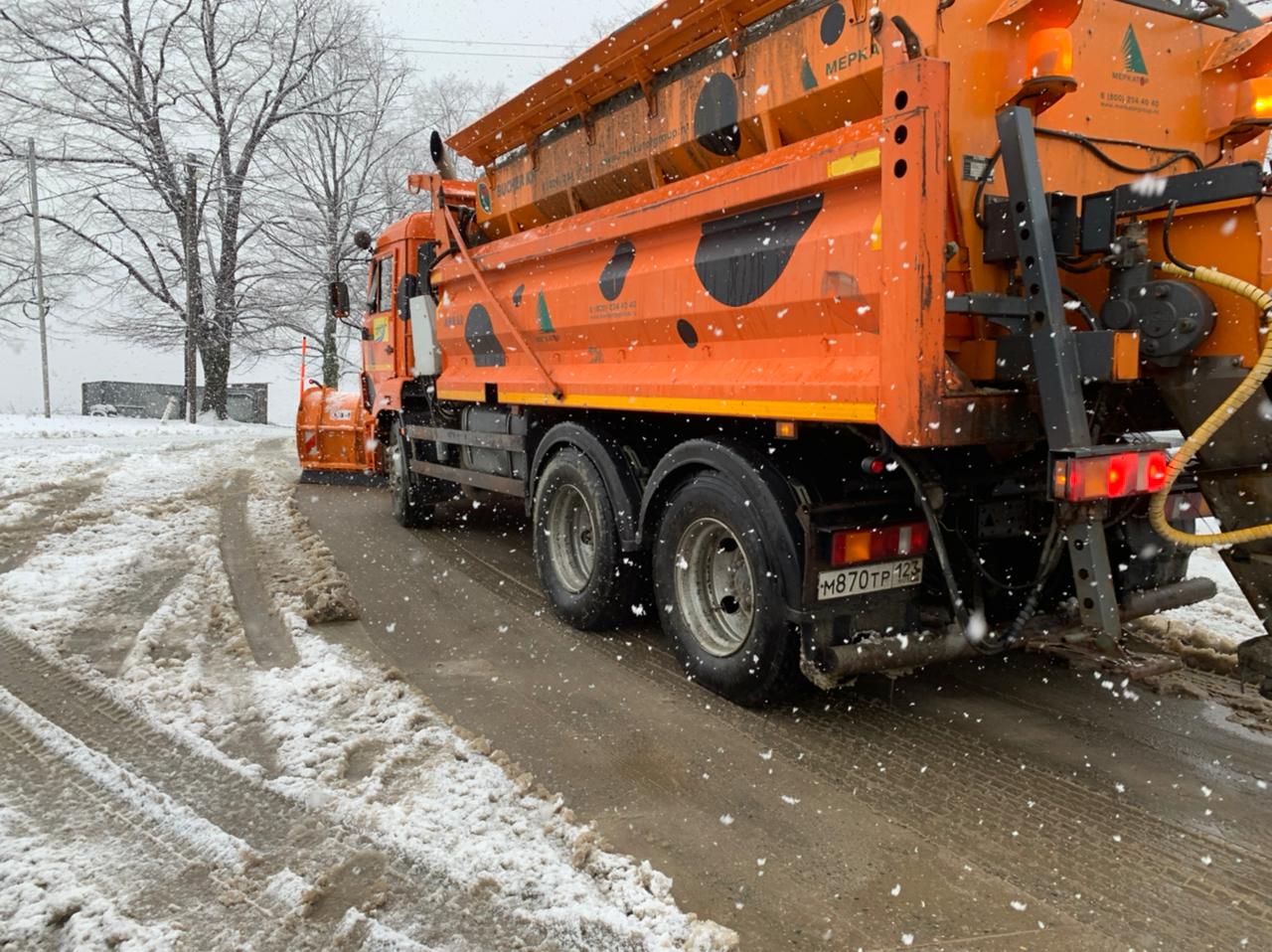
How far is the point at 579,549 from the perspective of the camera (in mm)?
5512

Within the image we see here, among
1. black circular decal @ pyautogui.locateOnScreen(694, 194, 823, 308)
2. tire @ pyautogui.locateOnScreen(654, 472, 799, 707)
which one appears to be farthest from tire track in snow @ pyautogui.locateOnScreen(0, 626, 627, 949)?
black circular decal @ pyautogui.locateOnScreen(694, 194, 823, 308)

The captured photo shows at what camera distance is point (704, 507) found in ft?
13.3

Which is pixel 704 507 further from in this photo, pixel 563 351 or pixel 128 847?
pixel 128 847

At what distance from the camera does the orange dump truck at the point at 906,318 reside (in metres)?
2.96

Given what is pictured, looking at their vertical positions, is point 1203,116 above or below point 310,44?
below

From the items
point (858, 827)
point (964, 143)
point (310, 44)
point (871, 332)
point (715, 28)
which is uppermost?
point (310, 44)

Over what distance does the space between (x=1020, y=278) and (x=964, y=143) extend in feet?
1.70

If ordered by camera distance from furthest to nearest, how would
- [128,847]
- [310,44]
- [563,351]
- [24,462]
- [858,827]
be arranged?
[310,44] < [24,462] < [563,351] < [858,827] < [128,847]

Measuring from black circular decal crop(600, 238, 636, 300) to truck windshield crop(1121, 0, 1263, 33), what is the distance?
232 cm

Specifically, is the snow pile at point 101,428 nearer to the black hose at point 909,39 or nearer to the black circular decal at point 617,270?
the black circular decal at point 617,270

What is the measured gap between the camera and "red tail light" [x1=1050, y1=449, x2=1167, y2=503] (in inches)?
111

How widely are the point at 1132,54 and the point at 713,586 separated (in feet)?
9.15

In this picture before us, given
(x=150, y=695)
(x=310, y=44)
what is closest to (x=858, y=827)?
(x=150, y=695)

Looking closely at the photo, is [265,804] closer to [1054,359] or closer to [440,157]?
[1054,359]
